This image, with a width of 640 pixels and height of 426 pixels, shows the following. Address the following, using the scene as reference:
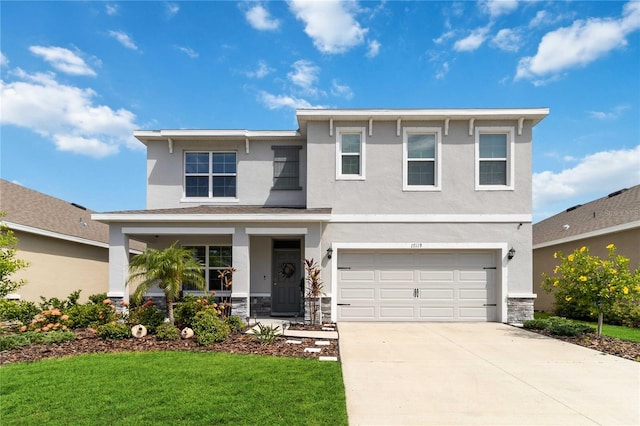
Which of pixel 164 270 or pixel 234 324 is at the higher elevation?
pixel 164 270

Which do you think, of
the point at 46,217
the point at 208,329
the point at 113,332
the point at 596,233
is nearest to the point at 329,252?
the point at 208,329

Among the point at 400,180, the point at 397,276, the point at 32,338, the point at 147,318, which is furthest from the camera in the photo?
the point at 400,180

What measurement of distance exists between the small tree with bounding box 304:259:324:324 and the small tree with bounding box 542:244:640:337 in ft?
19.9

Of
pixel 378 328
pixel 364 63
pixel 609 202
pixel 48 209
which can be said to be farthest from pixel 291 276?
pixel 609 202

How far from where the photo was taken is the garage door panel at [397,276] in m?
11.8

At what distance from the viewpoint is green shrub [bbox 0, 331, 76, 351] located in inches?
299

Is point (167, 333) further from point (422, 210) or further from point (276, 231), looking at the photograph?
point (422, 210)

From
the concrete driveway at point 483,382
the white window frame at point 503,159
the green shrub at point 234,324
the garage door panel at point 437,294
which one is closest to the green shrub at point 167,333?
the green shrub at point 234,324

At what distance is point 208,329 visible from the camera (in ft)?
27.0

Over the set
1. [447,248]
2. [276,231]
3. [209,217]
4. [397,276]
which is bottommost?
[397,276]

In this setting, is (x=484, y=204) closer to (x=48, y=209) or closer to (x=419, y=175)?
(x=419, y=175)

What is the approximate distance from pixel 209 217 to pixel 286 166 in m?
3.62

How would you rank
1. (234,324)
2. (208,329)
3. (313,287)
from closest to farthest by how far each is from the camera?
(208,329)
(234,324)
(313,287)

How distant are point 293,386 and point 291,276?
24.9 ft
